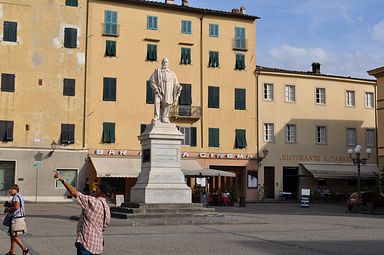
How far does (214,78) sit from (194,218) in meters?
26.7

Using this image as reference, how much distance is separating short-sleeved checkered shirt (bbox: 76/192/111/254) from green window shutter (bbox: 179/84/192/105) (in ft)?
119

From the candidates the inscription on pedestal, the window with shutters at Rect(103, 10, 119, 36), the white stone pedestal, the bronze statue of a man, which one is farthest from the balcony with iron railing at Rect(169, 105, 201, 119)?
the inscription on pedestal

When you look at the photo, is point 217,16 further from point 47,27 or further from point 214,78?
point 47,27

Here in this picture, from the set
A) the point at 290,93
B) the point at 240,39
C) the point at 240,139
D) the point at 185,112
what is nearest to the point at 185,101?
the point at 185,112

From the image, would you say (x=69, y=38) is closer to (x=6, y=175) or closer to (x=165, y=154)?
(x=6, y=175)

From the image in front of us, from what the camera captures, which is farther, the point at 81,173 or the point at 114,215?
the point at 81,173

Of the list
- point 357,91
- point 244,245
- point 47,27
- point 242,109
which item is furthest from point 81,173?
point 244,245

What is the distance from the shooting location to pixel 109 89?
4216 centimetres

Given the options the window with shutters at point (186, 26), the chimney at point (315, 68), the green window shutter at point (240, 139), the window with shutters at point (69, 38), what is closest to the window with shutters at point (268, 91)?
the green window shutter at point (240, 139)

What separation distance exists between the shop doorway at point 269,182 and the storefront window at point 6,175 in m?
19.0

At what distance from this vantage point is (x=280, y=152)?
1828 inches

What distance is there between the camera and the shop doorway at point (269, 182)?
4606cm

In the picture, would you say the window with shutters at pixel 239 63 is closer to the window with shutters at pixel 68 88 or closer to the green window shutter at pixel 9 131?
the window with shutters at pixel 68 88

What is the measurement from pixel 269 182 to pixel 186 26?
13.8 m
